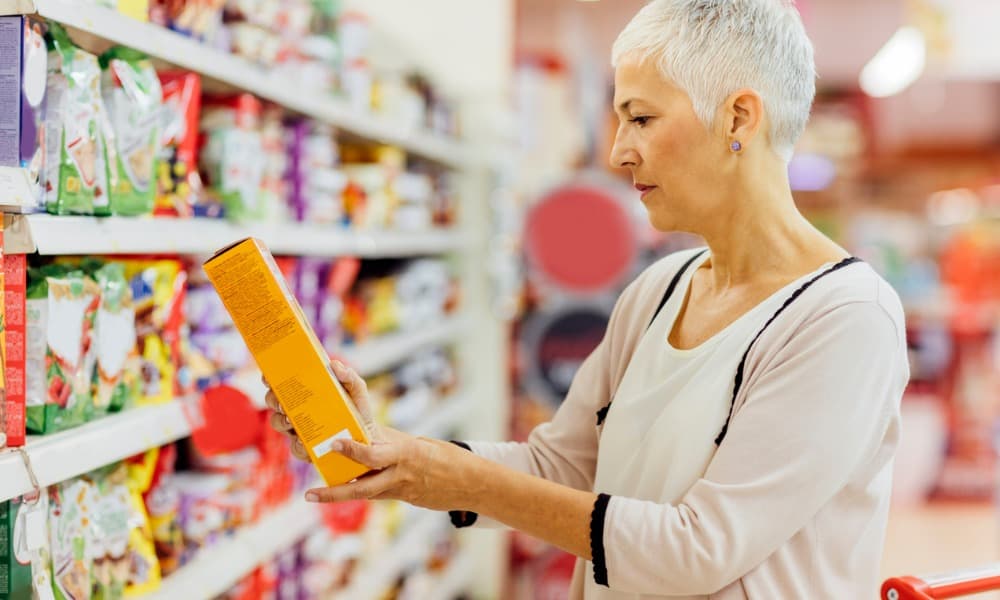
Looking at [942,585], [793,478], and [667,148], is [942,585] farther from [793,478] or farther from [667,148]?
[667,148]

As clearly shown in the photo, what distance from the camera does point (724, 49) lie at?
5.11ft

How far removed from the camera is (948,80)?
529 inches

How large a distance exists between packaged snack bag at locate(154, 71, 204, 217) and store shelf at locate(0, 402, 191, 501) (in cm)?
39

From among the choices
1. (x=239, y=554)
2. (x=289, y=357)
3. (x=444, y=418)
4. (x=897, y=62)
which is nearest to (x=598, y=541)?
(x=289, y=357)

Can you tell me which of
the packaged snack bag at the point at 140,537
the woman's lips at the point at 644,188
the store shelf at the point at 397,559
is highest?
the woman's lips at the point at 644,188

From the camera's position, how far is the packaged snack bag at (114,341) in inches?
71.8

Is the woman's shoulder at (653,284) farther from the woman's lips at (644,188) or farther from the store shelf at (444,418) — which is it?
the store shelf at (444,418)

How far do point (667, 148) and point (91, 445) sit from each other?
1.01 meters

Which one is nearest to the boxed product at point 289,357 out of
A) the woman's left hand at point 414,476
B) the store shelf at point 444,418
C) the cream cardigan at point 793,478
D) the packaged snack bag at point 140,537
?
the woman's left hand at point 414,476

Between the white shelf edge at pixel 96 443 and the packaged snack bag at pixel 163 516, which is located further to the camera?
the packaged snack bag at pixel 163 516

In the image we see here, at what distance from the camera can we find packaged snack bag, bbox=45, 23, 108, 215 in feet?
5.40

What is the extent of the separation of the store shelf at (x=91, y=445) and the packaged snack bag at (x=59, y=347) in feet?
0.12

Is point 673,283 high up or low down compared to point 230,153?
down

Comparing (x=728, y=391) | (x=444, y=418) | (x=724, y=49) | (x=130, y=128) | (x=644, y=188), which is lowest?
(x=444, y=418)
